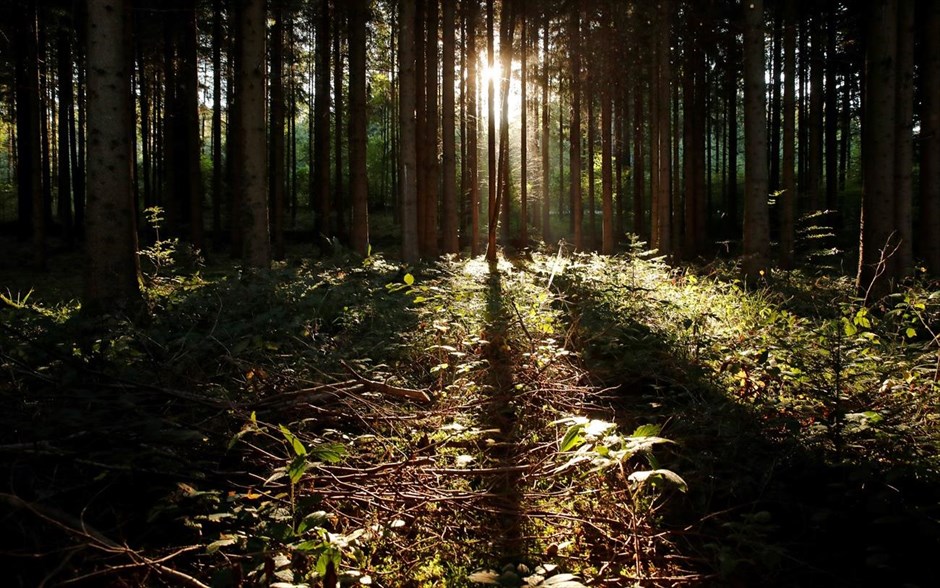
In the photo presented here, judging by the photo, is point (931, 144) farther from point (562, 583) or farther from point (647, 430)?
point (562, 583)

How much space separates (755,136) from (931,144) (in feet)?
10.5

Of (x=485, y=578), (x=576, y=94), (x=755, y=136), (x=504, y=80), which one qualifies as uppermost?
(x=576, y=94)

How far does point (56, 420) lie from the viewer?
2.33 m

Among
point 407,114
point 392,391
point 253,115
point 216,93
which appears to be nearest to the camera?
point 392,391

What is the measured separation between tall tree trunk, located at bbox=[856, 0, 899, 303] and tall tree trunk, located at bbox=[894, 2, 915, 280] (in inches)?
44.9

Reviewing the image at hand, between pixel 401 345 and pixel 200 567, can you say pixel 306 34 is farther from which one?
pixel 200 567

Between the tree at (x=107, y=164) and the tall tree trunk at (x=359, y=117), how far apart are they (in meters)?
7.18

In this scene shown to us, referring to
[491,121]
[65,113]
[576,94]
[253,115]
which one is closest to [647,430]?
[253,115]

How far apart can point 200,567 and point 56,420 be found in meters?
0.98

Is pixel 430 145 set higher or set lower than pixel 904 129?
higher

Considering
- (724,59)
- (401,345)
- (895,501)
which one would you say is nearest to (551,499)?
(895,501)

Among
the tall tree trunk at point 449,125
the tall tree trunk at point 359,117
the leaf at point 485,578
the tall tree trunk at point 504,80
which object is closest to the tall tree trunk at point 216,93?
the tall tree trunk at point 359,117

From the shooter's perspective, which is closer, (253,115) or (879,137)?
(879,137)

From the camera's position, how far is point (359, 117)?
14164 millimetres
